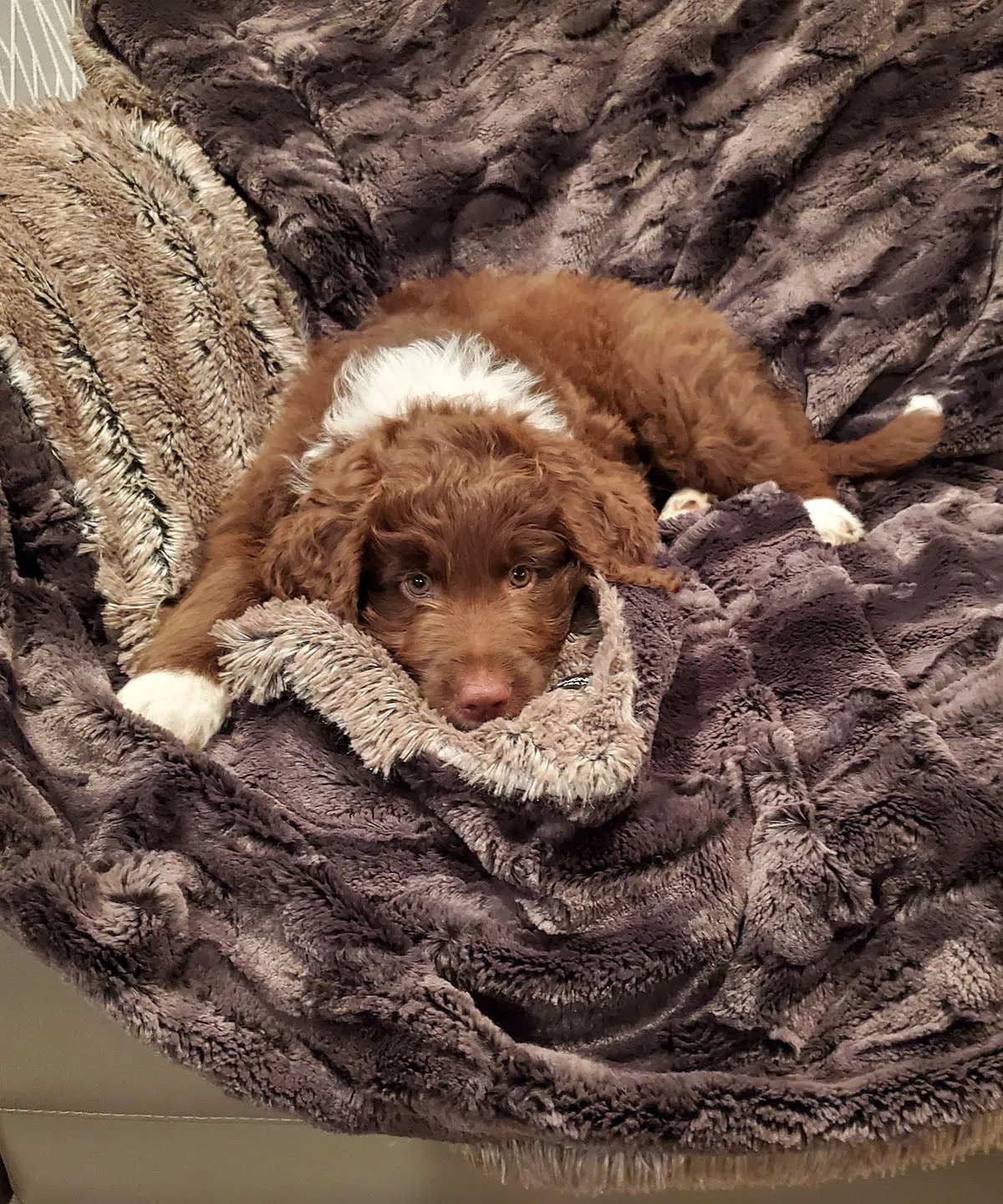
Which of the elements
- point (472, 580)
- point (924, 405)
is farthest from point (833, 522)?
point (472, 580)

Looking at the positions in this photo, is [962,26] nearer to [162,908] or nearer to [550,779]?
[550,779]

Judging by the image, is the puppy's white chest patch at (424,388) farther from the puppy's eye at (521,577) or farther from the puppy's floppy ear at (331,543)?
the puppy's eye at (521,577)

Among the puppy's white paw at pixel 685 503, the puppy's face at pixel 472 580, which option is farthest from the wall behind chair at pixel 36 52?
the puppy's white paw at pixel 685 503

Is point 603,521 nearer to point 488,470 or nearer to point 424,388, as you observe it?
point 488,470

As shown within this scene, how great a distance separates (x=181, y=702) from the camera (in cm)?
172

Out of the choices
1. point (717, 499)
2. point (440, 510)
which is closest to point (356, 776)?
point (440, 510)

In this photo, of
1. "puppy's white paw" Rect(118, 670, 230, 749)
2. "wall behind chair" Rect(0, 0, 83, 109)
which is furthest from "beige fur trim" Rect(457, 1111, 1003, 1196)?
"wall behind chair" Rect(0, 0, 83, 109)

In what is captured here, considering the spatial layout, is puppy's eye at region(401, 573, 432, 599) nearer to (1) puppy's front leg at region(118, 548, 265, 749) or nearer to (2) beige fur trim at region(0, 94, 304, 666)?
(1) puppy's front leg at region(118, 548, 265, 749)

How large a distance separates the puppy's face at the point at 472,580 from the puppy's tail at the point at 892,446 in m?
0.99

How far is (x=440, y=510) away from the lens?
6.05 ft

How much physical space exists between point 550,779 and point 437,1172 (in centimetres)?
72

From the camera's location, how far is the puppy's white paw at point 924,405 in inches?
98.6

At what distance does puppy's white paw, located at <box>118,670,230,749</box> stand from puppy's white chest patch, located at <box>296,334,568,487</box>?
21.1 inches

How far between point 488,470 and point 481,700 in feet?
1.67
